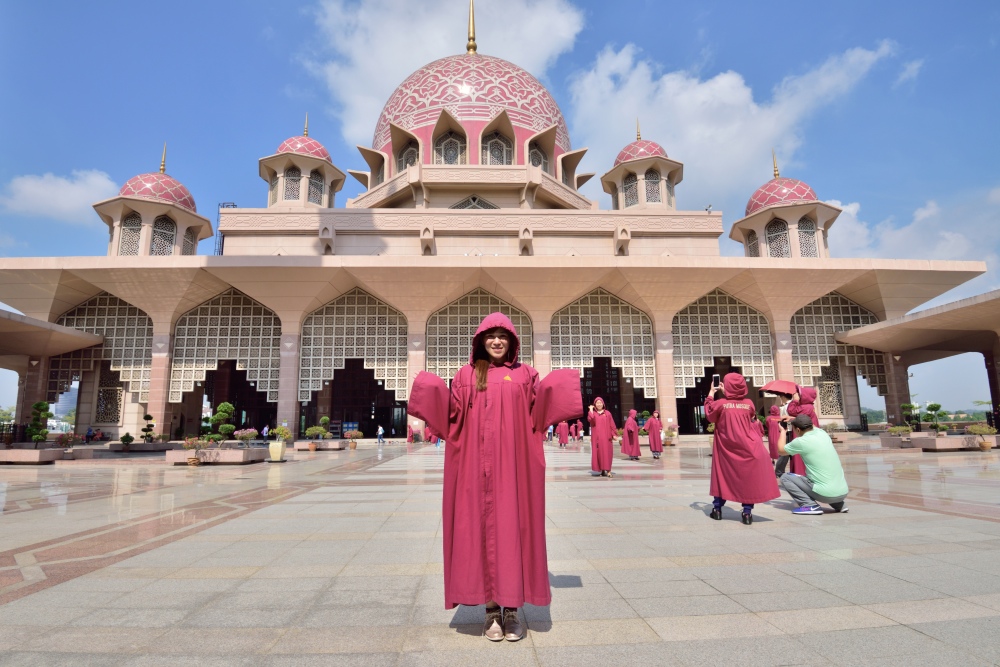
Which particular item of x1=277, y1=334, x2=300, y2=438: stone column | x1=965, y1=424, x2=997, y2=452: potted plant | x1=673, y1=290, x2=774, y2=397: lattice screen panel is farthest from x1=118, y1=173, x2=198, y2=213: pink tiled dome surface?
x1=965, y1=424, x2=997, y2=452: potted plant

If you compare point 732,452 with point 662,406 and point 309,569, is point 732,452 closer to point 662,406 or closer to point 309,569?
point 309,569

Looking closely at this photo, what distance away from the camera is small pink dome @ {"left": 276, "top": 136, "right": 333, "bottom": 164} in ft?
87.5

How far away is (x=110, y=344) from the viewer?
2281 cm

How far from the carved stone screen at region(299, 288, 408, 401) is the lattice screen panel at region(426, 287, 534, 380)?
1297mm

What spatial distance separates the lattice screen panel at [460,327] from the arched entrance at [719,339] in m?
6.72

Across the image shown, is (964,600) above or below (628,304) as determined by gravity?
below

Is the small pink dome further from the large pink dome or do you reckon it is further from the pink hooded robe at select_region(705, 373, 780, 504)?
the pink hooded robe at select_region(705, 373, 780, 504)

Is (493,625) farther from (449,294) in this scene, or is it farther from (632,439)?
(449,294)

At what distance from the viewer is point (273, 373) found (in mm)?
22875

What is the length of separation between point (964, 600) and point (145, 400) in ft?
84.7

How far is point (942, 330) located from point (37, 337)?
115 ft

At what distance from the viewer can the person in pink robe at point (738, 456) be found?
511cm

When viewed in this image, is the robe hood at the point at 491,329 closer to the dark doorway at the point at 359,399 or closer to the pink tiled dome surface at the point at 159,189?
the pink tiled dome surface at the point at 159,189

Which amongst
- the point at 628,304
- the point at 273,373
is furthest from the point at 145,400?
the point at 628,304
